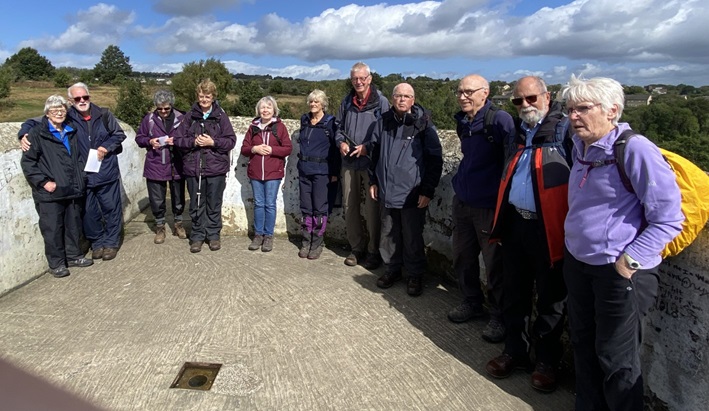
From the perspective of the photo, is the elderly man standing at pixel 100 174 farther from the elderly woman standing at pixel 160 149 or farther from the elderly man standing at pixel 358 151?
the elderly man standing at pixel 358 151

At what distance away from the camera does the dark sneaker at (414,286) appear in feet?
14.3

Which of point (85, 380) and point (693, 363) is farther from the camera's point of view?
point (85, 380)

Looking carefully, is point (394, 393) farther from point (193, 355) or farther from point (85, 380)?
point (85, 380)

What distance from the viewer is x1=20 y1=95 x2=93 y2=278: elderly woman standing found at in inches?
178

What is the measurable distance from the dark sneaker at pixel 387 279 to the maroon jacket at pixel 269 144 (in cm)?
162

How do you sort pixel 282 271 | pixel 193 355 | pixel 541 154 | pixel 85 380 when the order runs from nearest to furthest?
pixel 541 154 → pixel 85 380 → pixel 193 355 → pixel 282 271

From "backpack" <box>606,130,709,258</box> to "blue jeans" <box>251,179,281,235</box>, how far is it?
3.68 m

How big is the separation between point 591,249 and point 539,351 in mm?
995

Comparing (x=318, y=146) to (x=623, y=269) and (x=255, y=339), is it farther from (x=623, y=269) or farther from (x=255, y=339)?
(x=623, y=269)

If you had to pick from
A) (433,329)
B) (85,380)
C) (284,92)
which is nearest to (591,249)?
(433,329)

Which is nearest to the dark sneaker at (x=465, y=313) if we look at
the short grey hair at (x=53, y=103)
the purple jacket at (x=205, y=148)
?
the purple jacket at (x=205, y=148)

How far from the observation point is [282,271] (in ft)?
16.1

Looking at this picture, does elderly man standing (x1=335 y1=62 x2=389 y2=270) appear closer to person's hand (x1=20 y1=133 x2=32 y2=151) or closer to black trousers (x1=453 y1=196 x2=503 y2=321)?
black trousers (x1=453 y1=196 x2=503 y2=321)

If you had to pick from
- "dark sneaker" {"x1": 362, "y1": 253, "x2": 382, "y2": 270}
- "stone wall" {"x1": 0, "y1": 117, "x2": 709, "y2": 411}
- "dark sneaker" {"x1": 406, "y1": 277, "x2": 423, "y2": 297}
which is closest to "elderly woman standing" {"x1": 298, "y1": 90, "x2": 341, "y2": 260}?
"stone wall" {"x1": 0, "y1": 117, "x2": 709, "y2": 411}
